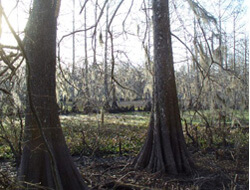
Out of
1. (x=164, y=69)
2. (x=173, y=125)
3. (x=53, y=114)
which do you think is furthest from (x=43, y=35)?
(x=173, y=125)

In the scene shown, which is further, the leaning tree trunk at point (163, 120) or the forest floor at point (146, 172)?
the leaning tree trunk at point (163, 120)

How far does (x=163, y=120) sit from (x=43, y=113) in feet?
10.2

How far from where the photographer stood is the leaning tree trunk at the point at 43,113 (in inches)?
167

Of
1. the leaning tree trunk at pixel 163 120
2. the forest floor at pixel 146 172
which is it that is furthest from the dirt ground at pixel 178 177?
the leaning tree trunk at pixel 163 120

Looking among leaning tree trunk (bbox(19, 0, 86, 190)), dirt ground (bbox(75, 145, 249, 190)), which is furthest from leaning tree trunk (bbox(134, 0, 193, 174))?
leaning tree trunk (bbox(19, 0, 86, 190))

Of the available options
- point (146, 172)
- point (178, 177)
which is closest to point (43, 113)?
point (146, 172)

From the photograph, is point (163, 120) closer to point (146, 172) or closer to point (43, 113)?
point (146, 172)

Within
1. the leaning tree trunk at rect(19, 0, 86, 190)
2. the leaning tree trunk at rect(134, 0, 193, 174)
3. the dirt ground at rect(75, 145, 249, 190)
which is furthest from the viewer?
the leaning tree trunk at rect(134, 0, 193, 174)

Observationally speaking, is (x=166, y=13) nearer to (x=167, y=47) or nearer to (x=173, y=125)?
(x=167, y=47)

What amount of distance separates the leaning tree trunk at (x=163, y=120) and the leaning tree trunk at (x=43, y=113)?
7.88 feet

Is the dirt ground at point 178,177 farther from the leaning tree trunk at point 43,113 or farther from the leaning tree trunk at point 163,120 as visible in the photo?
the leaning tree trunk at point 43,113

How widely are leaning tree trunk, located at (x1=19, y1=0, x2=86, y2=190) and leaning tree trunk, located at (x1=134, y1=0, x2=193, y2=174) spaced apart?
2401mm

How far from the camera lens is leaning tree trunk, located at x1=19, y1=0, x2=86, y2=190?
424 centimetres

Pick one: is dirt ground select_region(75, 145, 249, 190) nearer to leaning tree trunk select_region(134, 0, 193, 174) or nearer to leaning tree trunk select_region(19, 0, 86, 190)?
leaning tree trunk select_region(134, 0, 193, 174)
